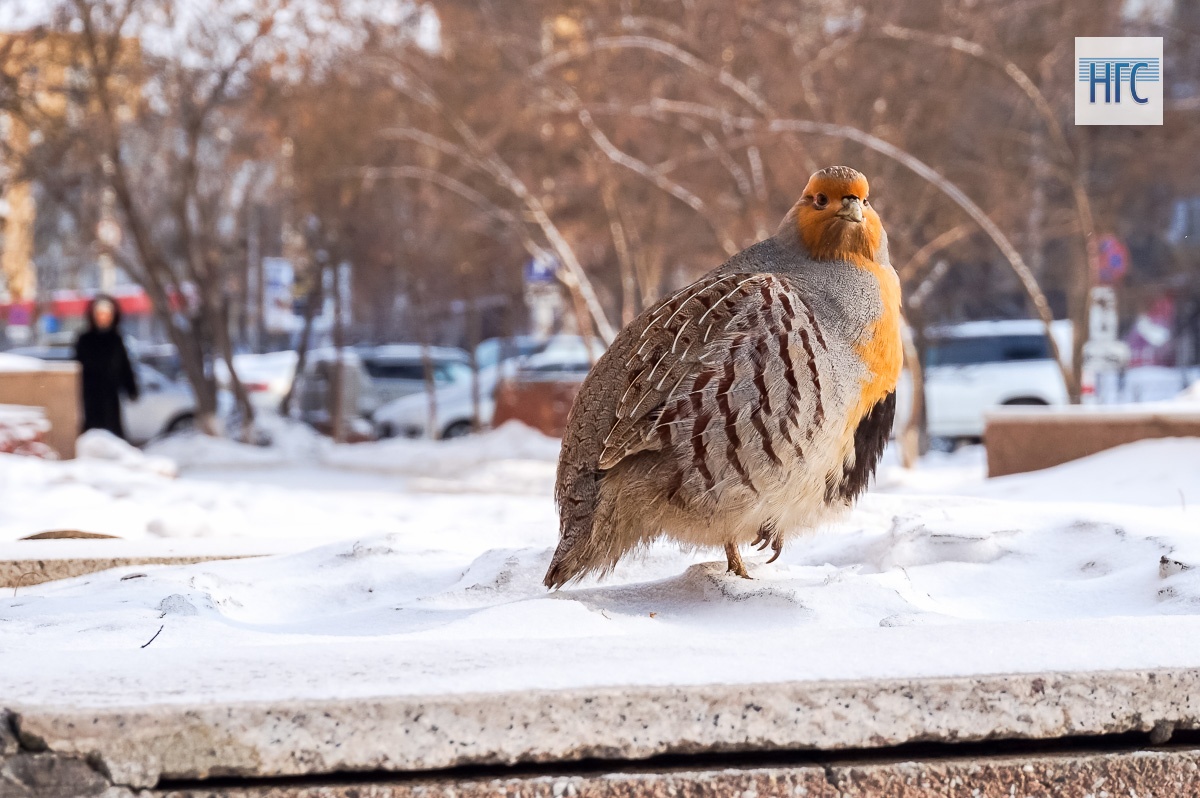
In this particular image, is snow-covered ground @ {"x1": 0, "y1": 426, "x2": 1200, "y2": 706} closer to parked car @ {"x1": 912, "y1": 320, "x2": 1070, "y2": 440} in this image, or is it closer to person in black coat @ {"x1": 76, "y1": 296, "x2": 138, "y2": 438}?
person in black coat @ {"x1": 76, "y1": 296, "x2": 138, "y2": 438}

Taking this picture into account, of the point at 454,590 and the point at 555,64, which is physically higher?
the point at 555,64

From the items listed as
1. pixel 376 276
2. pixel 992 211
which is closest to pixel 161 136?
pixel 376 276

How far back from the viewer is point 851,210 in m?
3.56

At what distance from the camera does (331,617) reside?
12.4 feet

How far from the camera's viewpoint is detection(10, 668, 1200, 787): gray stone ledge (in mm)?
2482

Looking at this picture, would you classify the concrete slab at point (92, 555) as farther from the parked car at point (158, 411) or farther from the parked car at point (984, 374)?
the parked car at point (158, 411)

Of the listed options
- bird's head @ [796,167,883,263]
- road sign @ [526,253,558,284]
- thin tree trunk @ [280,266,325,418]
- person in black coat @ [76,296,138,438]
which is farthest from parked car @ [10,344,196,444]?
bird's head @ [796,167,883,263]

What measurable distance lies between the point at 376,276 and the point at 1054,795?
77.3 feet

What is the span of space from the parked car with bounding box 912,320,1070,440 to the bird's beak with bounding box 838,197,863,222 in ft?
57.9

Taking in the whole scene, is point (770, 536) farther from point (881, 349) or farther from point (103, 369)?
point (103, 369)

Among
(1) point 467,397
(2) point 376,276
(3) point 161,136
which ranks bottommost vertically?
(1) point 467,397

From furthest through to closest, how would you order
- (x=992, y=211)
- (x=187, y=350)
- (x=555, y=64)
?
(x=187, y=350) → (x=992, y=211) → (x=555, y=64)

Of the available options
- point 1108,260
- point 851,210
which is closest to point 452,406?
point 1108,260

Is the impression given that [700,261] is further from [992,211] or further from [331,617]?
[331,617]
